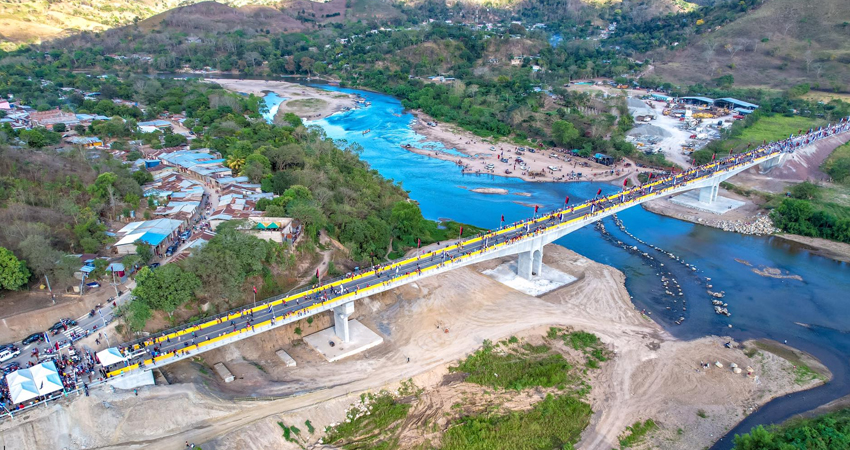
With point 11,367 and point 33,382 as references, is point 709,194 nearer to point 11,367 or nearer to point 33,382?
point 33,382

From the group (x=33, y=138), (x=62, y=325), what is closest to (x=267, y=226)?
(x=62, y=325)

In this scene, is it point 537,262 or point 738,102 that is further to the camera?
point 738,102

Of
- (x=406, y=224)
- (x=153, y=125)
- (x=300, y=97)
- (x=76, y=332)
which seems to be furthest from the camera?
(x=300, y=97)

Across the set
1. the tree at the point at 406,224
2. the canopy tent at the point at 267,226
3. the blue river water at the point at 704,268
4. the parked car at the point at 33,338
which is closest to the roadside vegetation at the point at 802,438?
the blue river water at the point at 704,268

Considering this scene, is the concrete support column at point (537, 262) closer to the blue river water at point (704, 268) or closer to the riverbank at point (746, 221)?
the blue river water at point (704, 268)

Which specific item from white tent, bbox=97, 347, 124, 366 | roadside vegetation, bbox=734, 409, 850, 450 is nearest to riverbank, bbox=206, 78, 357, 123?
white tent, bbox=97, 347, 124, 366

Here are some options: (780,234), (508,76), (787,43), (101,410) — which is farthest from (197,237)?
Result: (787,43)

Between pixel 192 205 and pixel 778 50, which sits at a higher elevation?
pixel 778 50
